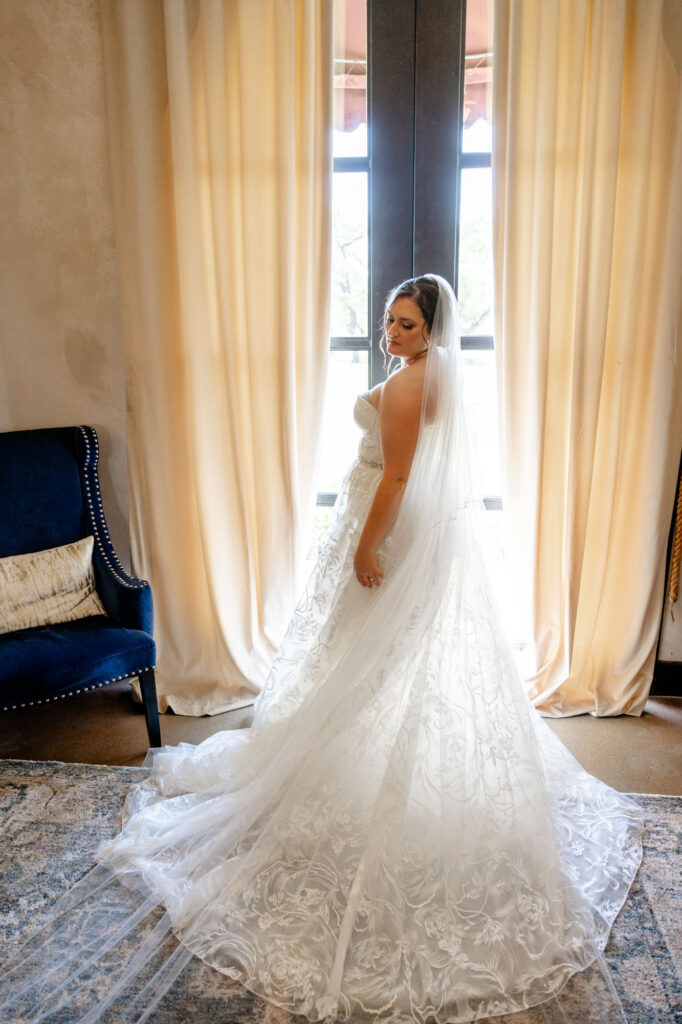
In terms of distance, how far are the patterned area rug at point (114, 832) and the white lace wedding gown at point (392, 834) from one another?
53mm

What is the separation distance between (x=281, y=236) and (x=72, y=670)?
5.73ft

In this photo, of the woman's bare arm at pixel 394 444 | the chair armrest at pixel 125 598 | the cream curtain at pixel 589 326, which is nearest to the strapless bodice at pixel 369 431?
the woman's bare arm at pixel 394 444

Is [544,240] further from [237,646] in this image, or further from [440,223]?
[237,646]

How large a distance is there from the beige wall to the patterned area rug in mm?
1099

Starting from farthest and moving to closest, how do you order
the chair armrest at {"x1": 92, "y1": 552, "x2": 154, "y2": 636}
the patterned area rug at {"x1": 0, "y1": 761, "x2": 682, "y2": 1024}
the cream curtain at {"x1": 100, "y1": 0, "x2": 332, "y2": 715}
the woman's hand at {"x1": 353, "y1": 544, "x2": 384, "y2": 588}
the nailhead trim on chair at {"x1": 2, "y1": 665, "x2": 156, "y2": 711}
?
the chair armrest at {"x1": 92, "y1": 552, "x2": 154, "y2": 636}, the cream curtain at {"x1": 100, "y1": 0, "x2": 332, "y2": 715}, the nailhead trim on chair at {"x1": 2, "y1": 665, "x2": 156, "y2": 711}, the woman's hand at {"x1": 353, "y1": 544, "x2": 384, "y2": 588}, the patterned area rug at {"x1": 0, "y1": 761, "x2": 682, "y2": 1024}

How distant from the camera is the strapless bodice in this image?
2281mm

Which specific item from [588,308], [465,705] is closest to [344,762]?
[465,705]

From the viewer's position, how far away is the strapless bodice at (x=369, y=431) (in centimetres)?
228

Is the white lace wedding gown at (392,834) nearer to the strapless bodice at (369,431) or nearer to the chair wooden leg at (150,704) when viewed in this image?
the strapless bodice at (369,431)

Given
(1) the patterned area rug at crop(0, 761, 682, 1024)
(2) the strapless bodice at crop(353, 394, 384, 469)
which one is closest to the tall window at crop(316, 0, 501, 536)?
(2) the strapless bodice at crop(353, 394, 384, 469)

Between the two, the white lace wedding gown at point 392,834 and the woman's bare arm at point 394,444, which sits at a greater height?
the woman's bare arm at point 394,444

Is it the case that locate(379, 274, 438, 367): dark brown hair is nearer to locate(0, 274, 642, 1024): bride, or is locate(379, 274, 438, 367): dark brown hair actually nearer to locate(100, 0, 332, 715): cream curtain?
locate(0, 274, 642, 1024): bride

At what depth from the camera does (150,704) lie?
2.69 meters

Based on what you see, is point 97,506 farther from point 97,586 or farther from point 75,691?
point 75,691
